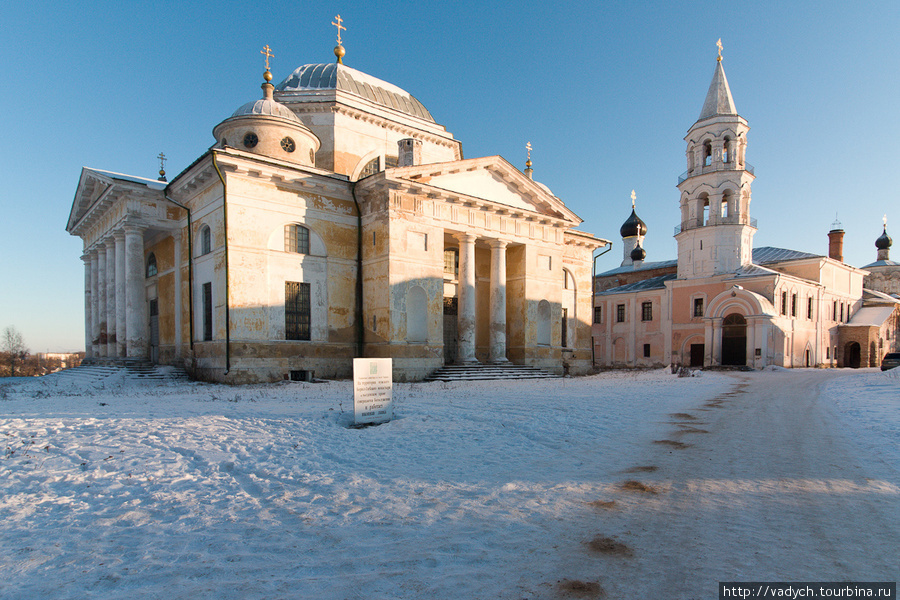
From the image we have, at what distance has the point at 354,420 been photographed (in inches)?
354

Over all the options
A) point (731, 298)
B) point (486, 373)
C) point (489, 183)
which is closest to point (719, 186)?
point (731, 298)

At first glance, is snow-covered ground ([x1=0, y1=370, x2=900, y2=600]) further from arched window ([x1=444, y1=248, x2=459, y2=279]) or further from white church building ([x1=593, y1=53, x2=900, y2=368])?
white church building ([x1=593, y1=53, x2=900, y2=368])

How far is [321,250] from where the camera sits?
2058 centimetres

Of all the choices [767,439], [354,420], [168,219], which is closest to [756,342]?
[767,439]

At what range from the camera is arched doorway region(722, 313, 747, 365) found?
35812 millimetres

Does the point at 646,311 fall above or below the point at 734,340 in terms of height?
above

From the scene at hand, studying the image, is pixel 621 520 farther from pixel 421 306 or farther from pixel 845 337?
pixel 845 337

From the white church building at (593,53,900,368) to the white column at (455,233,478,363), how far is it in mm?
22988

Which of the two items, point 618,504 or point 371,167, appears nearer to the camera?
point 618,504

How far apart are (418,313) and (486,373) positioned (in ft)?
12.8

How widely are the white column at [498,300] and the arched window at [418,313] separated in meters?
3.96

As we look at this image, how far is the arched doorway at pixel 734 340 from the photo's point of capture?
35.8 m

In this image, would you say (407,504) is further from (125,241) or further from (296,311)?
(125,241)

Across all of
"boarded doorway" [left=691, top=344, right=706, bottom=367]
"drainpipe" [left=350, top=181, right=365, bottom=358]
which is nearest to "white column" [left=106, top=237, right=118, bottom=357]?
"drainpipe" [left=350, top=181, right=365, bottom=358]
